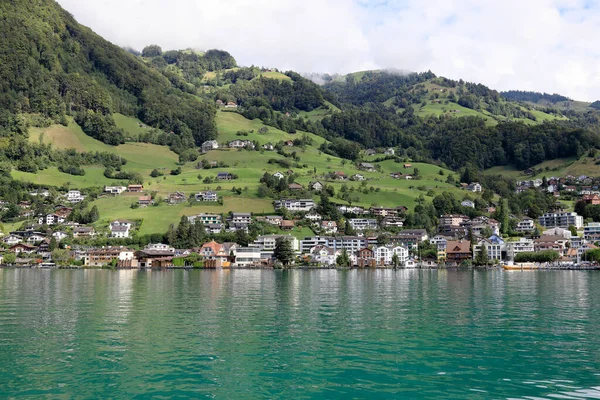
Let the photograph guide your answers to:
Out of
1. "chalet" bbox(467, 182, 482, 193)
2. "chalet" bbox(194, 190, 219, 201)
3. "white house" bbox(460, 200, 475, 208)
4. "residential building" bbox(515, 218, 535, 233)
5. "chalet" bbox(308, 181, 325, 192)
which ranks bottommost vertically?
"residential building" bbox(515, 218, 535, 233)

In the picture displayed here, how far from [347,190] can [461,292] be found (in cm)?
10949

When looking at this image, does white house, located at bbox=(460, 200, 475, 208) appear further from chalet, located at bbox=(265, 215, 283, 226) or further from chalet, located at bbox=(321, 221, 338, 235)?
chalet, located at bbox=(265, 215, 283, 226)

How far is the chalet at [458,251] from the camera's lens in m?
127

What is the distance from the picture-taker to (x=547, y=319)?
112 ft

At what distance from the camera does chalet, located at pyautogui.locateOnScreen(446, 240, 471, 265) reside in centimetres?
12675

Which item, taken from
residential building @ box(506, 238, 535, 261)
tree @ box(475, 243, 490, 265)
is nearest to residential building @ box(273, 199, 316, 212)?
tree @ box(475, 243, 490, 265)

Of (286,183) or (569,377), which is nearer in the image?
(569,377)

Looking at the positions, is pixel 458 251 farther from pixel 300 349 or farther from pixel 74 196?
pixel 300 349

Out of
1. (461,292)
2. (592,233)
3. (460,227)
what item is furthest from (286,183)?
(461,292)

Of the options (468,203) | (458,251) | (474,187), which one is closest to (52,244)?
(458,251)

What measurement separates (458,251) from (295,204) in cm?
4414

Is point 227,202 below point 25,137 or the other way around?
below

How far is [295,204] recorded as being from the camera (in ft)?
495

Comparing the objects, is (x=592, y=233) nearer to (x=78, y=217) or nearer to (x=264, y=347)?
(x=78, y=217)
